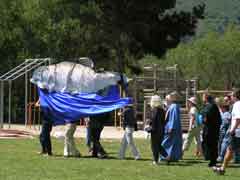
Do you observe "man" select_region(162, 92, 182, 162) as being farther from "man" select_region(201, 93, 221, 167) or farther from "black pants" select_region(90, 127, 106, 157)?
"black pants" select_region(90, 127, 106, 157)

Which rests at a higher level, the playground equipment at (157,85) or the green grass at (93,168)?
the playground equipment at (157,85)

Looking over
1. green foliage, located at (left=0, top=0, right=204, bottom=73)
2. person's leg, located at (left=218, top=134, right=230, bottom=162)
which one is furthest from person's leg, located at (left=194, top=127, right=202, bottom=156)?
green foliage, located at (left=0, top=0, right=204, bottom=73)

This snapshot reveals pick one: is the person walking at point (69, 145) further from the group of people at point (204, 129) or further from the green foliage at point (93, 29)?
the green foliage at point (93, 29)

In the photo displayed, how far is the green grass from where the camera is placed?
16.0 meters

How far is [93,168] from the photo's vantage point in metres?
17.8

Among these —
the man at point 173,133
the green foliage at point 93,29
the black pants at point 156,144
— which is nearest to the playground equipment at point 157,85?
the green foliage at point 93,29

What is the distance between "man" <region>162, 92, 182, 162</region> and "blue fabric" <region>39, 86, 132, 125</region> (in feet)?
5.96

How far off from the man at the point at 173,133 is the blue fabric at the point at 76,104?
182 centimetres

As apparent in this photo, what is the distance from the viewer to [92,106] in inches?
888

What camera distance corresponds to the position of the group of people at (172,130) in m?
18.6

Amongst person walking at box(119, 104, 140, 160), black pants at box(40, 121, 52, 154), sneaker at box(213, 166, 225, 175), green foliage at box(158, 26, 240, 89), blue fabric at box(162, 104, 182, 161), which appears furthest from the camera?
green foliage at box(158, 26, 240, 89)

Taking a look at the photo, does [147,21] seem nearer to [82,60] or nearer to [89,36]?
[89,36]

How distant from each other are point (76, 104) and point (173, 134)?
380cm

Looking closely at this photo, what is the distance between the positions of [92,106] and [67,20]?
95.2 feet
